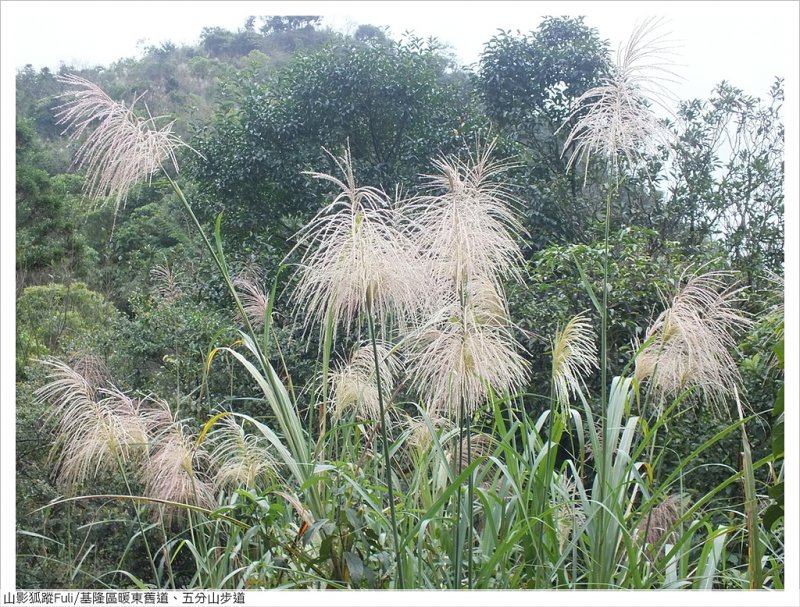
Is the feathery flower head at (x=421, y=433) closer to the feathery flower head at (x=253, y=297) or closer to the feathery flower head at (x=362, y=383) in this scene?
the feathery flower head at (x=362, y=383)

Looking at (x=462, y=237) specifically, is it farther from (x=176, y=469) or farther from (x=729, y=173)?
(x=729, y=173)

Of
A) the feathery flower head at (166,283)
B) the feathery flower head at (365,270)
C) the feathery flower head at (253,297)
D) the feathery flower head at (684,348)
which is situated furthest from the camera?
the feathery flower head at (166,283)

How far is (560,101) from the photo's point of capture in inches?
167

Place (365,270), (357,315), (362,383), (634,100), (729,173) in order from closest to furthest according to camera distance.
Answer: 1. (365,270)
2. (634,100)
3. (362,383)
4. (357,315)
5. (729,173)

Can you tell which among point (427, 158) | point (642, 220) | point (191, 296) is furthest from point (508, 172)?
point (191, 296)

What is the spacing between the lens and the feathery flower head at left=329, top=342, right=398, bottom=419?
2162 mm

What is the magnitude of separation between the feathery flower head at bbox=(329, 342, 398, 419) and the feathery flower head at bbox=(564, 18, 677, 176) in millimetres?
803

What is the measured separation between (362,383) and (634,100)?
1048mm

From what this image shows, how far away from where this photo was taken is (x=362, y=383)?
220 centimetres

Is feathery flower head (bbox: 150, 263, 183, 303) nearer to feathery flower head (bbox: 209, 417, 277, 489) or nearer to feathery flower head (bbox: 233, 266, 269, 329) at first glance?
feathery flower head (bbox: 233, 266, 269, 329)

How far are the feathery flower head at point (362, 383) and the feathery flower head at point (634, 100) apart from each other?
80 centimetres

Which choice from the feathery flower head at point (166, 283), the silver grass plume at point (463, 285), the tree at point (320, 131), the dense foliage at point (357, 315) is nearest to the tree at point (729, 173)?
the dense foliage at point (357, 315)

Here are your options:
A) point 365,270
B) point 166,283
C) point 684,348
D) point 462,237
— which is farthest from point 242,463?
point 166,283

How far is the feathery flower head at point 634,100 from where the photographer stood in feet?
6.20
